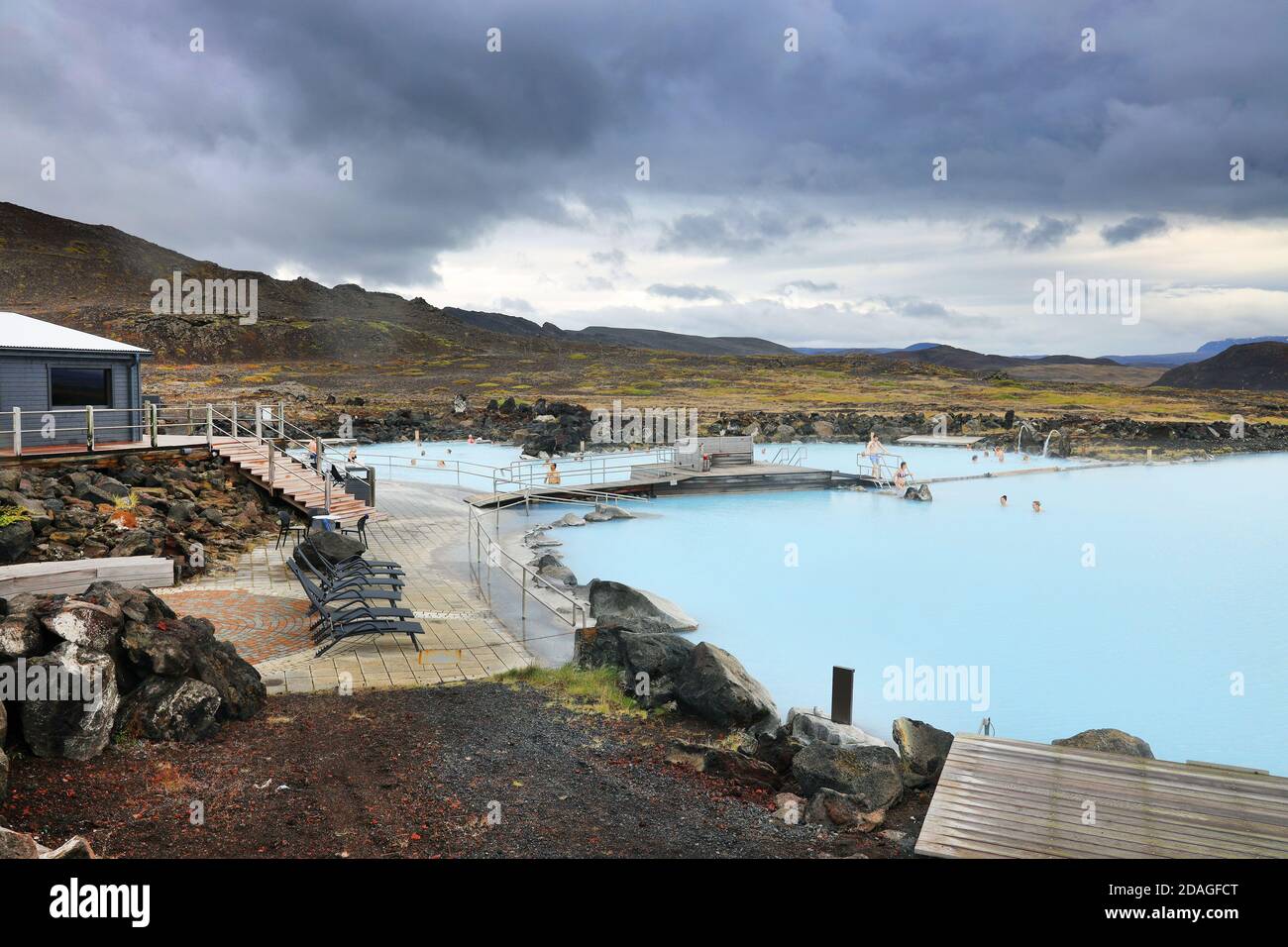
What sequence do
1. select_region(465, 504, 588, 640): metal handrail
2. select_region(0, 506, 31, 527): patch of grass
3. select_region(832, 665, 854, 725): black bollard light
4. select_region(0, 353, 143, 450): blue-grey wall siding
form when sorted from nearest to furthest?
select_region(832, 665, 854, 725): black bollard light < select_region(465, 504, 588, 640): metal handrail < select_region(0, 506, 31, 527): patch of grass < select_region(0, 353, 143, 450): blue-grey wall siding

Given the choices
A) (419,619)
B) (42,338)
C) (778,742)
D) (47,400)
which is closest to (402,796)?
(778,742)

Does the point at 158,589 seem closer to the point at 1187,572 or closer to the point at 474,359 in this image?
the point at 1187,572

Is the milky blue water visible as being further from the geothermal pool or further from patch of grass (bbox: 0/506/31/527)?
patch of grass (bbox: 0/506/31/527)

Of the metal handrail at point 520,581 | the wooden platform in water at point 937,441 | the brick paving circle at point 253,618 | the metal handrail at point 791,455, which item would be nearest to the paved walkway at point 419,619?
the brick paving circle at point 253,618

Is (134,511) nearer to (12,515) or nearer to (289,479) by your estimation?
(12,515)

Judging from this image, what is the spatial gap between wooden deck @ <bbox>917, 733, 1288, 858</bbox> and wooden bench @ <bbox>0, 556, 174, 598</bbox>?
29.1 feet

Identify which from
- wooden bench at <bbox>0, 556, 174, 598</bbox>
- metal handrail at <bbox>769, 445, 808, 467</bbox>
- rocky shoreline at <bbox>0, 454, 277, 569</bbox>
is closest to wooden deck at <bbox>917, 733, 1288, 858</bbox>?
wooden bench at <bbox>0, 556, 174, 598</bbox>

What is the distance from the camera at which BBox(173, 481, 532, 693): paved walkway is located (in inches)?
363

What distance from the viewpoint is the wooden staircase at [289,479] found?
17.2 meters

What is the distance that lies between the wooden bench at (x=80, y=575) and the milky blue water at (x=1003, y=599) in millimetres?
8245

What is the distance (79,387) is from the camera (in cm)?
1844

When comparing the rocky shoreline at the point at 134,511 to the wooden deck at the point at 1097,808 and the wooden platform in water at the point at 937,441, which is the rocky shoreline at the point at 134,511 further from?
the wooden platform in water at the point at 937,441
